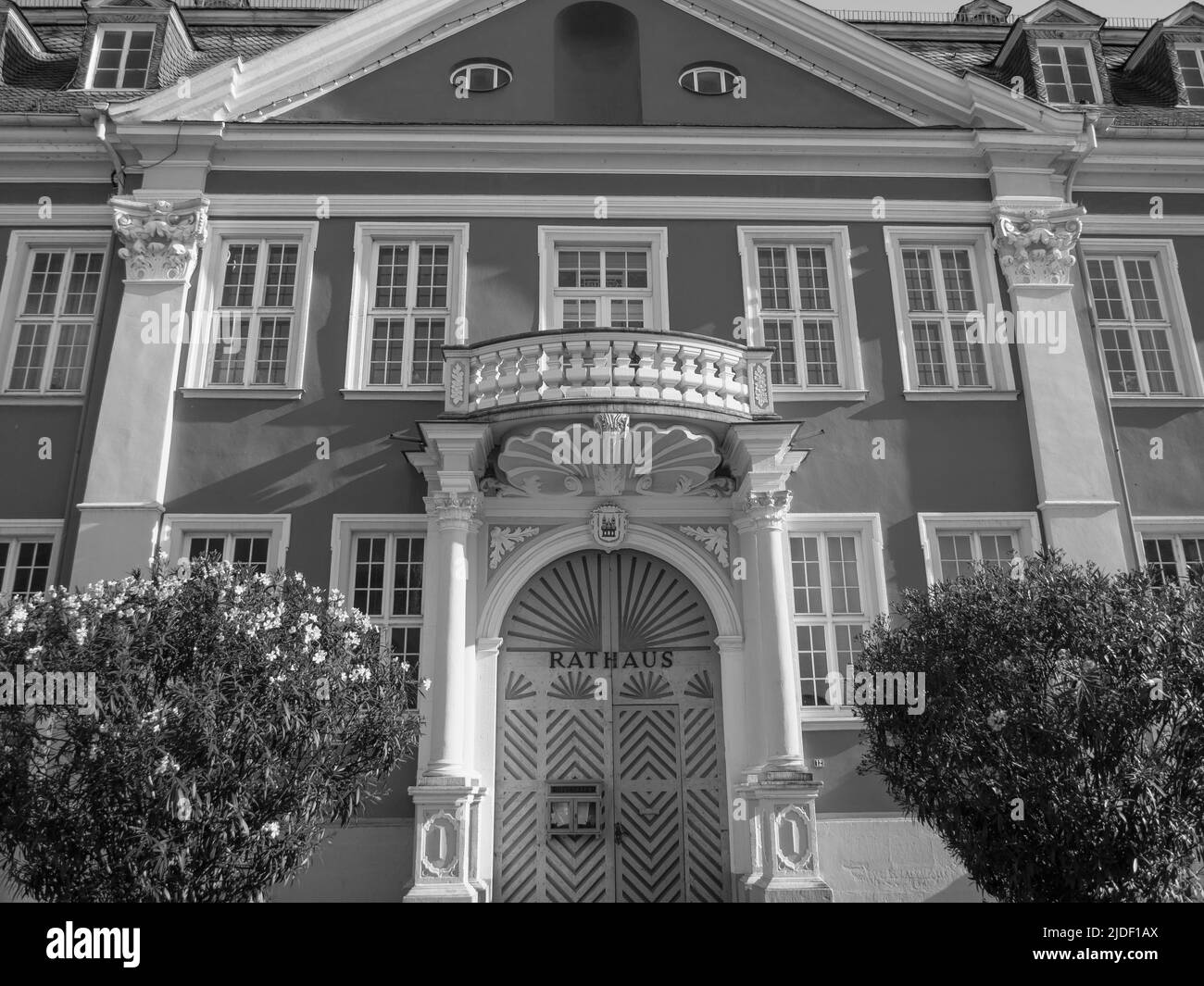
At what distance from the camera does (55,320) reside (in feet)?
52.2

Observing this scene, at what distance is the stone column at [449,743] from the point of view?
12.3m

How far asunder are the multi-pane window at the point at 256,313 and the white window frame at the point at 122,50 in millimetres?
3660

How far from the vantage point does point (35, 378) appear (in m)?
15.7

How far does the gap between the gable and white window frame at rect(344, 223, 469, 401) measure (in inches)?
76.7

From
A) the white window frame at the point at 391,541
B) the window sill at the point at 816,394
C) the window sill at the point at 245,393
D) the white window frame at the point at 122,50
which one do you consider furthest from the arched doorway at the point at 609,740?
the white window frame at the point at 122,50

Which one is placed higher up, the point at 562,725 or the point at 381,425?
the point at 381,425

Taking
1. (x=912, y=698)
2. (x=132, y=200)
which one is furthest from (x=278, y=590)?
(x=132, y=200)

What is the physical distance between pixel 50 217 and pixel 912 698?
14.2 m

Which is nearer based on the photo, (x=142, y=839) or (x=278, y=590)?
(x=142, y=839)

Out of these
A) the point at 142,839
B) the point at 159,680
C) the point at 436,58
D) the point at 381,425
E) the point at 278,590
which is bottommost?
the point at 142,839

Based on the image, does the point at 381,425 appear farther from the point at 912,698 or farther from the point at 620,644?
the point at 912,698

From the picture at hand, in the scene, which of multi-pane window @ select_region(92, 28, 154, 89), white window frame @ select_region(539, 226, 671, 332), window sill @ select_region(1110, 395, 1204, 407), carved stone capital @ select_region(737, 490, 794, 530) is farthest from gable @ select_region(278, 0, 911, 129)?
carved stone capital @ select_region(737, 490, 794, 530)

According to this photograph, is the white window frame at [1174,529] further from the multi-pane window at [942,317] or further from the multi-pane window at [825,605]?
the multi-pane window at [825,605]

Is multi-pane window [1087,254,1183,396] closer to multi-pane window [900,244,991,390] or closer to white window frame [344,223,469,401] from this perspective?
multi-pane window [900,244,991,390]
